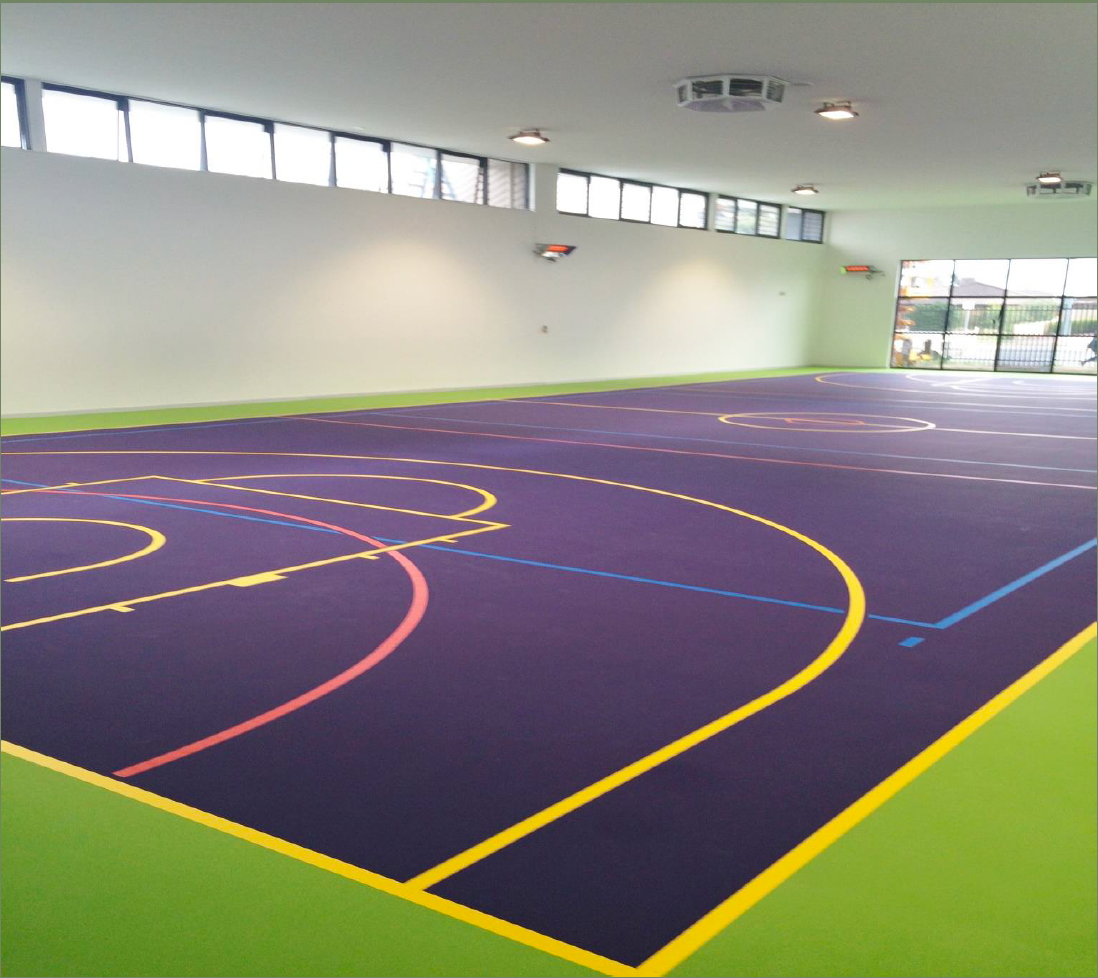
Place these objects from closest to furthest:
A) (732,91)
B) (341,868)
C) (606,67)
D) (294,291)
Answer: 1. (341,868)
2. (606,67)
3. (732,91)
4. (294,291)

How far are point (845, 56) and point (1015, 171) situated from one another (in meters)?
9.92

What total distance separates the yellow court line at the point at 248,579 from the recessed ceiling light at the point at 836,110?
28.7 ft

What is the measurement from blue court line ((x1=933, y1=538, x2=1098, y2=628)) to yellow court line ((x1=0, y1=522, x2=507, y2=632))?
9.66 ft

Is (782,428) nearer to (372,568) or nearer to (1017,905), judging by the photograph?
(372,568)

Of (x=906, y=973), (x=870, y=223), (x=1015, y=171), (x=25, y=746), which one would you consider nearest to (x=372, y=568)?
(x=25, y=746)

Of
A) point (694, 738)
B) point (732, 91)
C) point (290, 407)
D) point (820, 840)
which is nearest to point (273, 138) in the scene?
point (290, 407)

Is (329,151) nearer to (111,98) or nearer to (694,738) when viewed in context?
(111,98)

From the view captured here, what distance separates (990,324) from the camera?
2655cm

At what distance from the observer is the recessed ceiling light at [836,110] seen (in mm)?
12859

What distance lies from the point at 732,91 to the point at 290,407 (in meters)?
7.29

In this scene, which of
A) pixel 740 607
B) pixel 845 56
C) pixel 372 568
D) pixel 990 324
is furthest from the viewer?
pixel 990 324

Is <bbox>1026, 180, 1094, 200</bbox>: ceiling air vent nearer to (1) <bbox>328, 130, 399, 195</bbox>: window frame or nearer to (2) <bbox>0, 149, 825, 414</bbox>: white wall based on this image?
(2) <bbox>0, 149, 825, 414</bbox>: white wall

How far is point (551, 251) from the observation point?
62.6 feet

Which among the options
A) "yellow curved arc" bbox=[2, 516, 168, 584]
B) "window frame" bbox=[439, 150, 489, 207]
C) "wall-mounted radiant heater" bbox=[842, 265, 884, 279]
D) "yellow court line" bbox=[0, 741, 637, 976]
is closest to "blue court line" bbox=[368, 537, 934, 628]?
"yellow curved arc" bbox=[2, 516, 168, 584]
